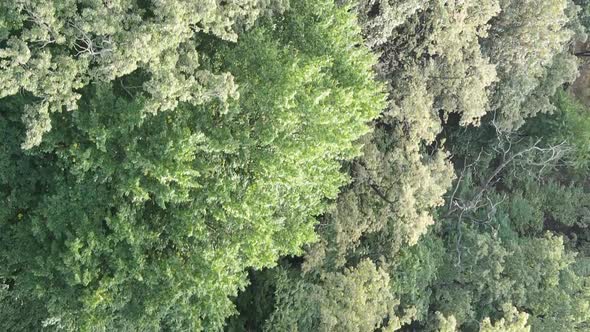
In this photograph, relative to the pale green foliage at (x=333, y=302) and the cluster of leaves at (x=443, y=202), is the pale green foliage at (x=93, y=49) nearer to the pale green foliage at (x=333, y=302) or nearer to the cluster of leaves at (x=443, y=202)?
the cluster of leaves at (x=443, y=202)

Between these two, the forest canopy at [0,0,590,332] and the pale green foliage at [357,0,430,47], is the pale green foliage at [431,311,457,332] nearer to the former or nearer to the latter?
the forest canopy at [0,0,590,332]

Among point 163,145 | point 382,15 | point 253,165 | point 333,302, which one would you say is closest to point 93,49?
point 163,145

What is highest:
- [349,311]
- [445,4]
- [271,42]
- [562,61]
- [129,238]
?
[271,42]

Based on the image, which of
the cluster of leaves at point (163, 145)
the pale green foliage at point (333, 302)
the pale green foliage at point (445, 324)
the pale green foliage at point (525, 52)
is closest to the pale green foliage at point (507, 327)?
the pale green foliage at point (445, 324)

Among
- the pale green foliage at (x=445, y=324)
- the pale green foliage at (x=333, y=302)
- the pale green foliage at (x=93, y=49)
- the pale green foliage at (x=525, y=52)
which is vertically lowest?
the pale green foliage at (x=445, y=324)

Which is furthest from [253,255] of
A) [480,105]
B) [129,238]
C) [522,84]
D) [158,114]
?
[522,84]

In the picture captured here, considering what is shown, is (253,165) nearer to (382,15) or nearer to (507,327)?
(382,15)

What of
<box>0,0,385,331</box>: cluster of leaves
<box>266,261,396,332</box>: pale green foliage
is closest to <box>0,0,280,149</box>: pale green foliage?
<box>0,0,385,331</box>: cluster of leaves

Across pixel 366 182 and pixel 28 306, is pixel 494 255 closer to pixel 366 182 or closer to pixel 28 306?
pixel 366 182
